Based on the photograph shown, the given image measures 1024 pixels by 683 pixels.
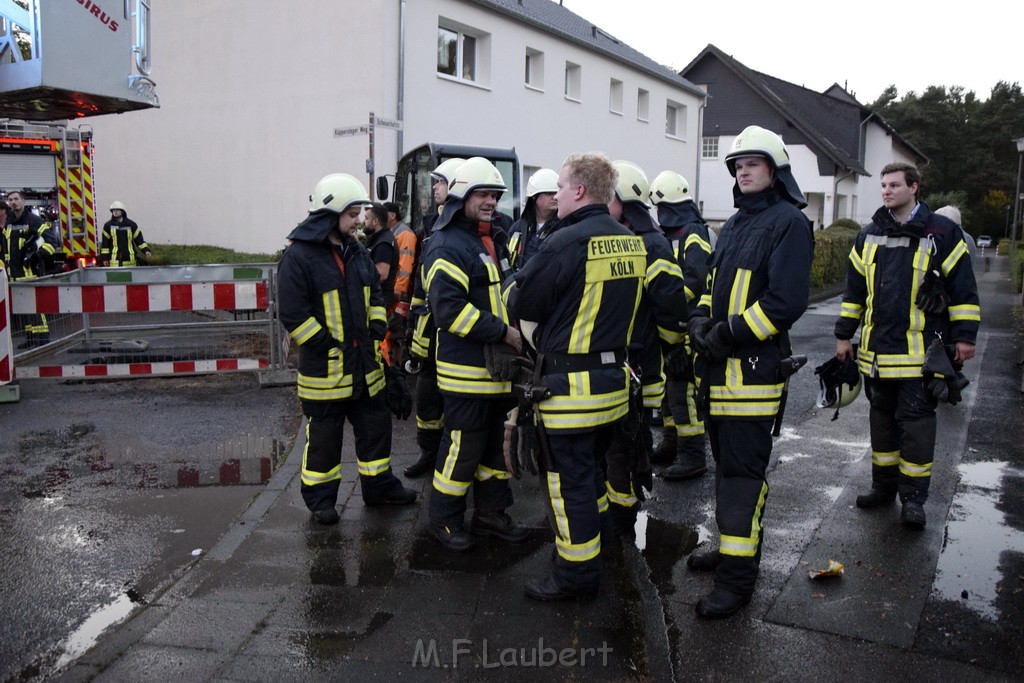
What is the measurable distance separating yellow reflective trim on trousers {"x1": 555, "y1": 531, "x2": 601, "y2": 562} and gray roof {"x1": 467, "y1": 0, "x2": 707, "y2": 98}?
61.8 feet

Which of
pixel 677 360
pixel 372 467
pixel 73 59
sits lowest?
pixel 372 467

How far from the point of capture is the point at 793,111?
41812 mm

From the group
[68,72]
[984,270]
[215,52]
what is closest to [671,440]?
[68,72]

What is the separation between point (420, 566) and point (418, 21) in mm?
16624

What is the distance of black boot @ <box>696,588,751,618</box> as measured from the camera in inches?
152

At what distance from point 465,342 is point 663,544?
1573 mm

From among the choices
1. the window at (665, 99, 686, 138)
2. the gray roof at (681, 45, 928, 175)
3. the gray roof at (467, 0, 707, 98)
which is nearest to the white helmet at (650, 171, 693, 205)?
the gray roof at (467, 0, 707, 98)

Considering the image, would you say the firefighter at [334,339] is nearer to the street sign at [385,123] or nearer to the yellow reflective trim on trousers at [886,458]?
the yellow reflective trim on trousers at [886,458]

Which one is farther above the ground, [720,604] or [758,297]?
[758,297]

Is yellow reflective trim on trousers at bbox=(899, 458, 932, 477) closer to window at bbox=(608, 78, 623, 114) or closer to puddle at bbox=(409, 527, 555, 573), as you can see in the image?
puddle at bbox=(409, 527, 555, 573)

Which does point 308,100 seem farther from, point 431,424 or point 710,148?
point 710,148

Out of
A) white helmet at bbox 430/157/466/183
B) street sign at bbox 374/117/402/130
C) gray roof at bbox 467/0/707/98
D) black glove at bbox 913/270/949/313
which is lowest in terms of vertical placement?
black glove at bbox 913/270/949/313

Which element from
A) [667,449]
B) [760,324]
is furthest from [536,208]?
[760,324]

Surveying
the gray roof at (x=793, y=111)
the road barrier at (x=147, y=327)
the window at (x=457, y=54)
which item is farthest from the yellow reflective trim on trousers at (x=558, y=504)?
the gray roof at (x=793, y=111)
